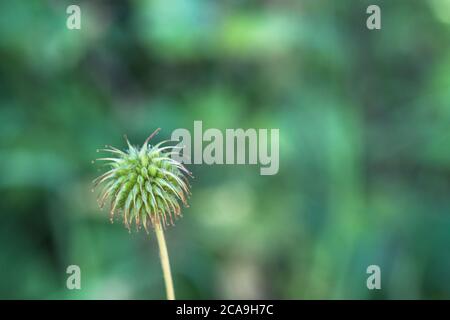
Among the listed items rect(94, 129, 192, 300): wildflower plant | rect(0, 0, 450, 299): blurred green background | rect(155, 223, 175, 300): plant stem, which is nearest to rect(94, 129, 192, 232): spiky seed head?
rect(94, 129, 192, 300): wildflower plant

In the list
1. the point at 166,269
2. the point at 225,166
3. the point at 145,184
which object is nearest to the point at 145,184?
the point at 145,184

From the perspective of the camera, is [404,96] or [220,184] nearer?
[220,184]

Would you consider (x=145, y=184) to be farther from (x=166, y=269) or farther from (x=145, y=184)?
(x=166, y=269)

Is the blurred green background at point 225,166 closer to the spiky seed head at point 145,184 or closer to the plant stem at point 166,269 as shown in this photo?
the spiky seed head at point 145,184

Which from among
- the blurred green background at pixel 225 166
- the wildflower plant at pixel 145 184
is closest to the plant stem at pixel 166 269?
the wildflower plant at pixel 145 184

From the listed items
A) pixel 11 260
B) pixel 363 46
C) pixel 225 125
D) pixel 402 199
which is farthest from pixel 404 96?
pixel 11 260

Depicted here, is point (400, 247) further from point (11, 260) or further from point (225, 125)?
point (11, 260)

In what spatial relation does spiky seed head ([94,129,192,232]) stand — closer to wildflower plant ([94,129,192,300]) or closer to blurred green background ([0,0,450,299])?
wildflower plant ([94,129,192,300])
